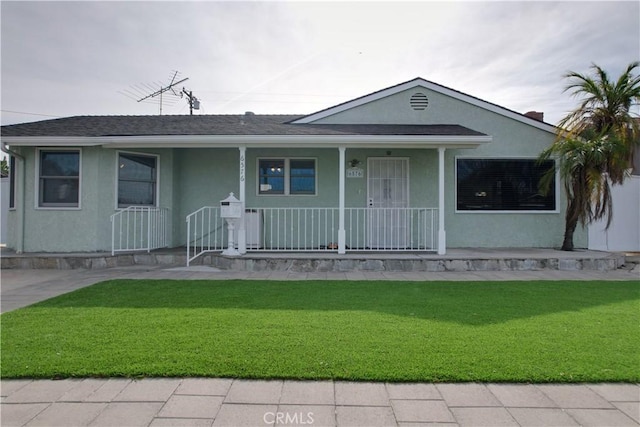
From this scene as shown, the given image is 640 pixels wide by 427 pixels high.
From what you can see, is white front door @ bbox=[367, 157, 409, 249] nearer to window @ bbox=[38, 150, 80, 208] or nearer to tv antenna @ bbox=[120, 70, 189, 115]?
window @ bbox=[38, 150, 80, 208]

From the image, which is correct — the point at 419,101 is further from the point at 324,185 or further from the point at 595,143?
the point at 595,143

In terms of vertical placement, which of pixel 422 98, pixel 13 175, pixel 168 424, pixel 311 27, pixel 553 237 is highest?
pixel 311 27

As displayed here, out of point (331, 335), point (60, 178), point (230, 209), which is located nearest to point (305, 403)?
point (331, 335)

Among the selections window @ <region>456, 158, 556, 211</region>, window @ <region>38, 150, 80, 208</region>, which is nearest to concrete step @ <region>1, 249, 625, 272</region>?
window @ <region>38, 150, 80, 208</region>

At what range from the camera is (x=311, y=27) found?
25.3 ft

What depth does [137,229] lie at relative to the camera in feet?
29.6

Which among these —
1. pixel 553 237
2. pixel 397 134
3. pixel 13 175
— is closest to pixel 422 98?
pixel 397 134

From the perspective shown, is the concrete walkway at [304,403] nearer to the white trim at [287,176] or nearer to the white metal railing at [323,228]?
the white metal railing at [323,228]

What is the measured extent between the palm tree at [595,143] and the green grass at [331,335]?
3.63m

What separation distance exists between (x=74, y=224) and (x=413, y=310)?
812 centimetres

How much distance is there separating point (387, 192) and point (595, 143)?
480 centimetres

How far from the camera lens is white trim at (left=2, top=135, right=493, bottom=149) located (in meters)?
8.23

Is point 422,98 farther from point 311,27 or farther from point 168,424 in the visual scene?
point 168,424

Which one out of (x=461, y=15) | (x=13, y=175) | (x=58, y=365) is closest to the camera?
(x=58, y=365)
